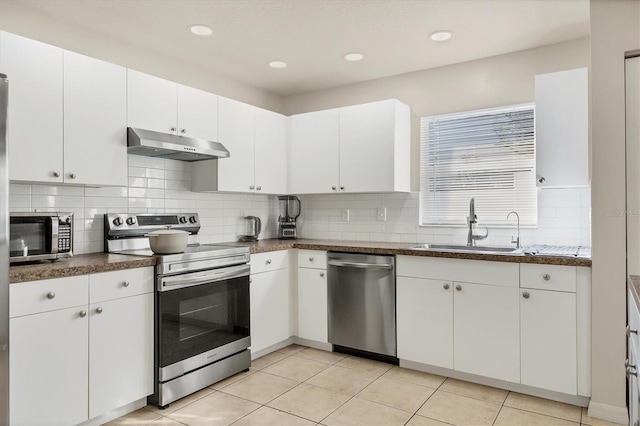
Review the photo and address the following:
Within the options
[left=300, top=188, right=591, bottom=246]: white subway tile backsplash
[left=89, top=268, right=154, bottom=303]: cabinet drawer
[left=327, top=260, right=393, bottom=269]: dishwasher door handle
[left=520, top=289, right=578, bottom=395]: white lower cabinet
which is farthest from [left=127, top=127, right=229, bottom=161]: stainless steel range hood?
[left=520, top=289, right=578, bottom=395]: white lower cabinet

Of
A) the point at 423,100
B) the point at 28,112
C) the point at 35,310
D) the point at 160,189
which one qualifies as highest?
the point at 423,100

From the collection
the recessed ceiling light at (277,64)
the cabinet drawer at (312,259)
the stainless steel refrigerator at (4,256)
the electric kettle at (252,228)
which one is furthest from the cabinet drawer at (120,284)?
the recessed ceiling light at (277,64)

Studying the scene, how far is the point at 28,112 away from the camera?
7.82 ft

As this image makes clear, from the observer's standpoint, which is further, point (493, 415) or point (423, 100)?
point (423, 100)

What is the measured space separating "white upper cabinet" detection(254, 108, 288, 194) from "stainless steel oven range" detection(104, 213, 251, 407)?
0.85 meters

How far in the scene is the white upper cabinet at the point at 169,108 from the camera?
115 inches

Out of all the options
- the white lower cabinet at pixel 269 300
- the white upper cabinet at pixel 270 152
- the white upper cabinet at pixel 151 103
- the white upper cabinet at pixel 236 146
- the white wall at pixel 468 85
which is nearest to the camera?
the white upper cabinet at pixel 151 103

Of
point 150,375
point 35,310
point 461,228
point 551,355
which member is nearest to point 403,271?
point 461,228

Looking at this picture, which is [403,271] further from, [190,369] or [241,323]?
[190,369]

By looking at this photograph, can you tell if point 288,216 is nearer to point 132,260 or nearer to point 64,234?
point 132,260

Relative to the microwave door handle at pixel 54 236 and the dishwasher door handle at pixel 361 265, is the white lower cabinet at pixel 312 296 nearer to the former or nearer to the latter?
the dishwasher door handle at pixel 361 265

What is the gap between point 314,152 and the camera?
4039 millimetres

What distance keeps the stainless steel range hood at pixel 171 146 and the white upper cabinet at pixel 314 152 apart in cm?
88

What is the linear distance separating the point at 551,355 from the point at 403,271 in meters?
1.07
